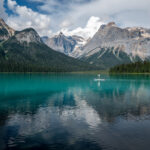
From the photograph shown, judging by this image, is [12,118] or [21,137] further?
[12,118]

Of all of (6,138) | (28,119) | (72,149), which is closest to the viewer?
(72,149)

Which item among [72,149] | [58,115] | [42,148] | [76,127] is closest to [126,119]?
[76,127]

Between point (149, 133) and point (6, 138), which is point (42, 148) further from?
point (149, 133)

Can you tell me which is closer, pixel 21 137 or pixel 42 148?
pixel 42 148

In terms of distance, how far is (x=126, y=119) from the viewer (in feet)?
120

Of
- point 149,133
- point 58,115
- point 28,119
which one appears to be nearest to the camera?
point 149,133

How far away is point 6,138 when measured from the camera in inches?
1035

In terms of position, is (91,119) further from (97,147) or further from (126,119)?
(97,147)

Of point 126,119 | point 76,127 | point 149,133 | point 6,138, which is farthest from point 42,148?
point 126,119

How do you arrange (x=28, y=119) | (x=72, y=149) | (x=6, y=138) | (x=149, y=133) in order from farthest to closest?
1. (x=28, y=119)
2. (x=149, y=133)
3. (x=6, y=138)
4. (x=72, y=149)

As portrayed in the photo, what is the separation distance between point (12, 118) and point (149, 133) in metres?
24.7

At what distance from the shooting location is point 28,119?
36219mm

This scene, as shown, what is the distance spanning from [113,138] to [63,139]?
6.96 meters

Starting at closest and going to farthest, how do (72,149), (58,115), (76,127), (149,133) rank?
(72,149), (149,133), (76,127), (58,115)
